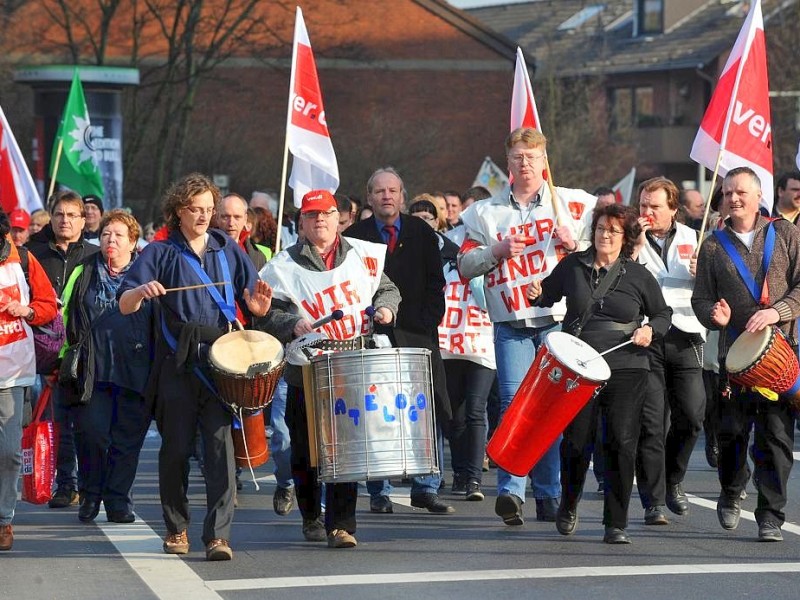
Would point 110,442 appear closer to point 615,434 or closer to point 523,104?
point 615,434

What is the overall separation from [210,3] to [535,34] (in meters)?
27.1

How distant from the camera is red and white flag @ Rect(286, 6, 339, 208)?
13.9 metres

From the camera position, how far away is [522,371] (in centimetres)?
998

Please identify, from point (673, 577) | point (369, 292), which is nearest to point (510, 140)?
point (369, 292)

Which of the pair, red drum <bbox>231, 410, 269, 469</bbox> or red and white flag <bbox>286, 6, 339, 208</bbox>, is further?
red and white flag <bbox>286, 6, 339, 208</bbox>

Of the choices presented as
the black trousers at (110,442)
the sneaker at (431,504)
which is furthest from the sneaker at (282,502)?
the black trousers at (110,442)

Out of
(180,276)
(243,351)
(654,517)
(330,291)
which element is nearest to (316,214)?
(330,291)

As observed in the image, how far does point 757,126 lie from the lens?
461 inches

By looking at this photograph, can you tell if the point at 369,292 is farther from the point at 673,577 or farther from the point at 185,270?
the point at 673,577

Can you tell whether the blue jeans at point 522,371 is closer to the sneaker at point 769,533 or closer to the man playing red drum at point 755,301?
the man playing red drum at point 755,301

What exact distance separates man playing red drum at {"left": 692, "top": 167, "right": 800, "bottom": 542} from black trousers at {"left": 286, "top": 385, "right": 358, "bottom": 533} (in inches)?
84.2

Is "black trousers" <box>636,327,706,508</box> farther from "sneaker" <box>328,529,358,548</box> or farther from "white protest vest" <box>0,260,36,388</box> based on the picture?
"white protest vest" <box>0,260,36,388</box>

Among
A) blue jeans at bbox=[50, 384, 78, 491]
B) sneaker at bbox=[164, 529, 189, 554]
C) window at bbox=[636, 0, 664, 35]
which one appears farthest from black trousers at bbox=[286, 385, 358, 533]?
window at bbox=[636, 0, 664, 35]

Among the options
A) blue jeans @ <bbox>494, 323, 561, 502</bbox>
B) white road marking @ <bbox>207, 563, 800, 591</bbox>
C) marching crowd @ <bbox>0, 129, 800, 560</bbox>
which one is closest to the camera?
white road marking @ <bbox>207, 563, 800, 591</bbox>
